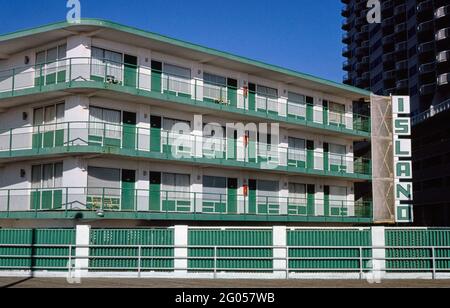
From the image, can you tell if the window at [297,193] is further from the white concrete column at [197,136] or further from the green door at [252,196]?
the white concrete column at [197,136]

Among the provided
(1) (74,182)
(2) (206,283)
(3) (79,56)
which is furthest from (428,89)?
(2) (206,283)

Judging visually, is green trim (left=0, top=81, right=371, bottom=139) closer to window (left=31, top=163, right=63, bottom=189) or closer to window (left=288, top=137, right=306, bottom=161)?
window (left=288, top=137, right=306, bottom=161)

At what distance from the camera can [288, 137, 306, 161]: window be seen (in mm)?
37963

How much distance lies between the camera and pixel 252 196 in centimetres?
3544

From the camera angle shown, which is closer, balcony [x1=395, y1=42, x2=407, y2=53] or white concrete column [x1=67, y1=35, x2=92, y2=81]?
white concrete column [x1=67, y1=35, x2=92, y2=81]

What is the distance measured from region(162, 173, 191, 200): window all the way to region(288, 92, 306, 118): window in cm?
919

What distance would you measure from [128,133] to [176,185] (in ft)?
14.2

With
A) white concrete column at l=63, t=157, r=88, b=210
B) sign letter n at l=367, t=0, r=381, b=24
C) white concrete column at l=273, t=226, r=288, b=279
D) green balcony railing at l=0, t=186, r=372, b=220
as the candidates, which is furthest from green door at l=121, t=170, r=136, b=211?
sign letter n at l=367, t=0, r=381, b=24

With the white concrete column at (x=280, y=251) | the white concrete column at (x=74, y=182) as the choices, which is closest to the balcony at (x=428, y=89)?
the white concrete column at (x=74, y=182)

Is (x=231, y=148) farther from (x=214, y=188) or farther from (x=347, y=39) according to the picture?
(x=347, y=39)
